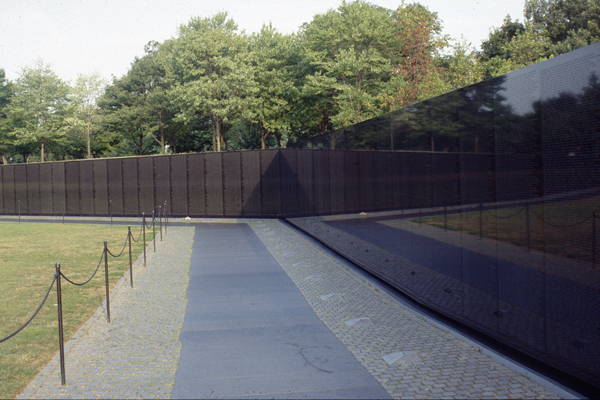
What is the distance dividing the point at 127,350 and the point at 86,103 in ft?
149

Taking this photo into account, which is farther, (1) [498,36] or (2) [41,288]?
(1) [498,36]

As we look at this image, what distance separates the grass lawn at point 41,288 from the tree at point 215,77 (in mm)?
21288

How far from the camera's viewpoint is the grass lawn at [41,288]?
511 centimetres

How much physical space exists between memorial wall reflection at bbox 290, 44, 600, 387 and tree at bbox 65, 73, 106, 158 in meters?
41.9

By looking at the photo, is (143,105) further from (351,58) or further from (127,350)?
(127,350)

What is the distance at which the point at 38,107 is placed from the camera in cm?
4434

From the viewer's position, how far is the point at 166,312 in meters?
6.98

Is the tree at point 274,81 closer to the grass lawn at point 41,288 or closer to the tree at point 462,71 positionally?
the tree at point 462,71

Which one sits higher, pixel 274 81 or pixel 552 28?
pixel 552 28

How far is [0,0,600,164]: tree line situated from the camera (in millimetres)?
28578

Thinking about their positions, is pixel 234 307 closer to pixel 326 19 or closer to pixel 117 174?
pixel 117 174

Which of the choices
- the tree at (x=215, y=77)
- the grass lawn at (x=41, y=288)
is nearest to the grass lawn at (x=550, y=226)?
the grass lawn at (x=41, y=288)

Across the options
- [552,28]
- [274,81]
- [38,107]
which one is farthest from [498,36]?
[38,107]

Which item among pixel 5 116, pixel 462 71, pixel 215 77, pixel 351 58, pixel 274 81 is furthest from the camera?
pixel 5 116
